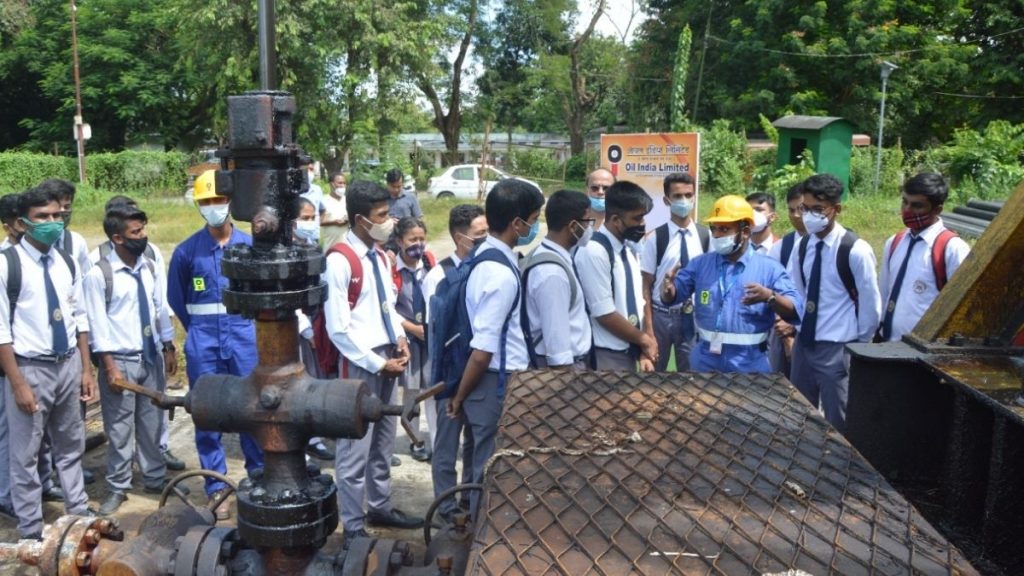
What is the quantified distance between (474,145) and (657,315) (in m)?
33.1

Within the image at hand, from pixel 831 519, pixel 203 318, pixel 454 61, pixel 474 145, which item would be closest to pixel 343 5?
pixel 454 61

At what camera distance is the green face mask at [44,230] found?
4242mm

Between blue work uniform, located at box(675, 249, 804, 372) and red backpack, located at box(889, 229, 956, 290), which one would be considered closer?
blue work uniform, located at box(675, 249, 804, 372)

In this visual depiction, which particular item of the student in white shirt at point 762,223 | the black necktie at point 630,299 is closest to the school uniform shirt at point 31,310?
the black necktie at point 630,299

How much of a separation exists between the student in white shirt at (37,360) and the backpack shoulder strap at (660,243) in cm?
353

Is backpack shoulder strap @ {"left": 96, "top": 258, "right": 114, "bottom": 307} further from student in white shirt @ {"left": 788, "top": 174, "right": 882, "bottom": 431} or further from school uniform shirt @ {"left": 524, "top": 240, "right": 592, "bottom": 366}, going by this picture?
student in white shirt @ {"left": 788, "top": 174, "right": 882, "bottom": 431}

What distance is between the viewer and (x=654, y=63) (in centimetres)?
3331

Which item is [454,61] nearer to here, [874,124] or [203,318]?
[874,124]

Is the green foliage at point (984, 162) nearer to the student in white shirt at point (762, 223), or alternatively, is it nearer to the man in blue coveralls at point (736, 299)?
the student in white shirt at point (762, 223)

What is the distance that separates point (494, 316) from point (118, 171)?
26581mm

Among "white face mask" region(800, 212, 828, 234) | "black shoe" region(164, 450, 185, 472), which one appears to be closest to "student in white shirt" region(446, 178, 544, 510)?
"white face mask" region(800, 212, 828, 234)

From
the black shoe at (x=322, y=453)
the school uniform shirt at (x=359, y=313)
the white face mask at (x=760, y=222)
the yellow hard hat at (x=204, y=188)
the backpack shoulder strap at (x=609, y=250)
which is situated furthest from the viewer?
the white face mask at (x=760, y=222)

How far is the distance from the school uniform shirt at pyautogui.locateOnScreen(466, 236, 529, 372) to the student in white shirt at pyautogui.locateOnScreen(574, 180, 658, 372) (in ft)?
2.29

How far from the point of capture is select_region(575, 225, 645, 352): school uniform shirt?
4449mm
